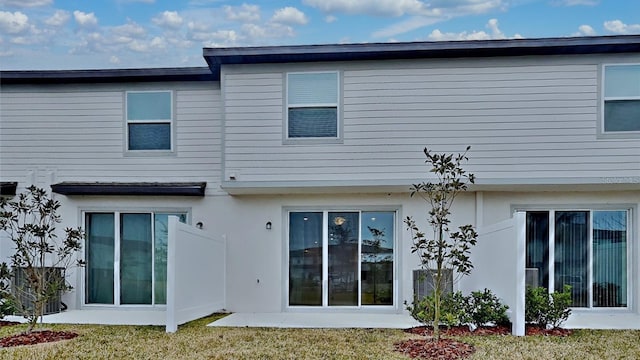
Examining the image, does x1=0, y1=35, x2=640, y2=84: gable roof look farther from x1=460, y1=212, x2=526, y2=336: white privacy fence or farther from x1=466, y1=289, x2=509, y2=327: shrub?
x1=466, y1=289, x2=509, y2=327: shrub

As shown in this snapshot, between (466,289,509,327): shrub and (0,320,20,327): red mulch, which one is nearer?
(466,289,509,327): shrub

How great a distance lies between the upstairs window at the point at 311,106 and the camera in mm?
9492

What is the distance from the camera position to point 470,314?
313 inches

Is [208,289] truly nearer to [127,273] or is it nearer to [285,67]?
[127,273]

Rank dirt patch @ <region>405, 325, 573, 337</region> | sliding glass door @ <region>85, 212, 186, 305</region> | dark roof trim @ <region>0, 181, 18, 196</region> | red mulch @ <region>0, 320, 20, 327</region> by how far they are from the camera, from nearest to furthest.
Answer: dirt patch @ <region>405, 325, 573, 337</region> < red mulch @ <region>0, 320, 20, 327</region> < dark roof trim @ <region>0, 181, 18, 196</region> < sliding glass door @ <region>85, 212, 186, 305</region>

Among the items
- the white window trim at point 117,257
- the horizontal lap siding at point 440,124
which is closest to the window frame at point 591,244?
the horizontal lap siding at point 440,124

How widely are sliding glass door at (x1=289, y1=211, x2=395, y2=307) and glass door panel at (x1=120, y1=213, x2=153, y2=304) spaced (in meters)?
2.88

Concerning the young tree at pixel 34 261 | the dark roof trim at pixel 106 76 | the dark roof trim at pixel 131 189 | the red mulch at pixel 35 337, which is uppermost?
the dark roof trim at pixel 106 76

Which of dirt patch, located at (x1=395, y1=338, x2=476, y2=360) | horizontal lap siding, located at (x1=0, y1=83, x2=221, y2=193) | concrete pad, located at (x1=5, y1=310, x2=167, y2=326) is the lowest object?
concrete pad, located at (x1=5, y1=310, x2=167, y2=326)

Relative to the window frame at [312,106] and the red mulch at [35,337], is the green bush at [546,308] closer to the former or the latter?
the window frame at [312,106]

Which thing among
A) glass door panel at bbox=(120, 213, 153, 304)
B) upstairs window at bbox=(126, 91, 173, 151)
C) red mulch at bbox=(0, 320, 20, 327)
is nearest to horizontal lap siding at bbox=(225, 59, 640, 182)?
upstairs window at bbox=(126, 91, 173, 151)

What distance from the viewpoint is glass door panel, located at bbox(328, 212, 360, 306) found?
10164 millimetres

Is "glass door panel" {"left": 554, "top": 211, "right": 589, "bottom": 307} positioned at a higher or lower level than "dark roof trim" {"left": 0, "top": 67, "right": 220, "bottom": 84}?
lower

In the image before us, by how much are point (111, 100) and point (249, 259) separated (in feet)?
13.9
